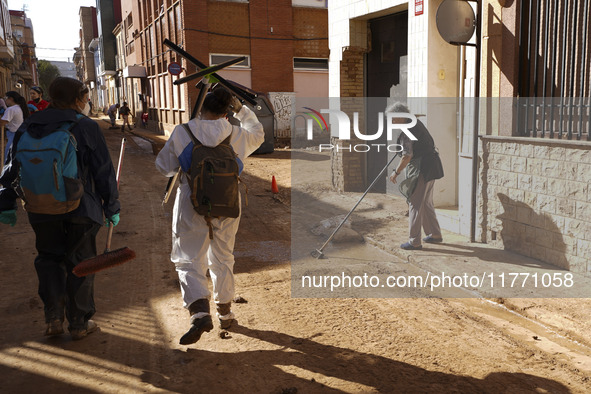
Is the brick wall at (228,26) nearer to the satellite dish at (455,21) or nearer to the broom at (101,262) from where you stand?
the satellite dish at (455,21)

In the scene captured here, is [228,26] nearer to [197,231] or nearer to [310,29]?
[310,29]

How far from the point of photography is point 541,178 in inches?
241

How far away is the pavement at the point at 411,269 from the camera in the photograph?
558 cm

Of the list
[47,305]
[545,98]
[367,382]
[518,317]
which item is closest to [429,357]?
Answer: [367,382]

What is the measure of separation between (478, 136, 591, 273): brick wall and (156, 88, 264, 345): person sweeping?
3628 mm

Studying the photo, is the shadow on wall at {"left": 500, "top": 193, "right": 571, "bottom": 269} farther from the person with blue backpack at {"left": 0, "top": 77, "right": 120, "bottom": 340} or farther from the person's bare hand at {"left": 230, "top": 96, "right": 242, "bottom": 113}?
the person with blue backpack at {"left": 0, "top": 77, "right": 120, "bottom": 340}

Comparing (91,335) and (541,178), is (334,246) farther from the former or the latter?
(91,335)

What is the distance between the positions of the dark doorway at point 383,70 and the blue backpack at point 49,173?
273 inches

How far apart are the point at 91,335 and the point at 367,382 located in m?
2.29

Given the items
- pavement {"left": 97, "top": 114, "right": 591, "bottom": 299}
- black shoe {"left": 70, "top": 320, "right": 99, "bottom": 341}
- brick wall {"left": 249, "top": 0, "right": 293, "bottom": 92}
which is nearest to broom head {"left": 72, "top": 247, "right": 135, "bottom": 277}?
black shoe {"left": 70, "top": 320, "right": 99, "bottom": 341}

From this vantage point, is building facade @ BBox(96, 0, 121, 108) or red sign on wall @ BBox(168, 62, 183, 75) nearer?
red sign on wall @ BBox(168, 62, 183, 75)

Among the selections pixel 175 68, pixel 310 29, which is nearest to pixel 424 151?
pixel 175 68

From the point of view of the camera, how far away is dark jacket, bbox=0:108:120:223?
4.06 metres

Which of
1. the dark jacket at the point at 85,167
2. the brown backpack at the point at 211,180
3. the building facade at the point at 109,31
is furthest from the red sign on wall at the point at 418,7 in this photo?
the building facade at the point at 109,31
